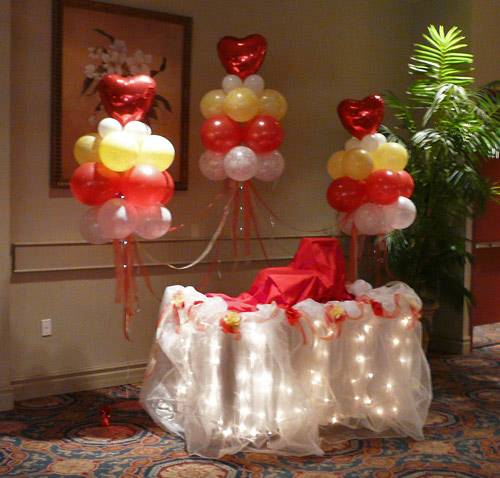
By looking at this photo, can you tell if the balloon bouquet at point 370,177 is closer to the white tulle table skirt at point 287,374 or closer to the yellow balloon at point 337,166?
the yellow balloon at point 337,166

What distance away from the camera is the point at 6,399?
12.9ft

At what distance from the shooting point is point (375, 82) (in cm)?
548

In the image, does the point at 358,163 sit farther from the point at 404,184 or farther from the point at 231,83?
the point at 231,83

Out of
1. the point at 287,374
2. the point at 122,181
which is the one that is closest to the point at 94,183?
the point at 122,181

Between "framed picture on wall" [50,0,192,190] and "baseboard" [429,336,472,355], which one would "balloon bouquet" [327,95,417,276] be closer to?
"framed picture on wall" [50,0,192,190]

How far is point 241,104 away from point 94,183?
0.95 meters

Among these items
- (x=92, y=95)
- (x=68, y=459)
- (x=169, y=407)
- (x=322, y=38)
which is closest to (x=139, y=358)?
(x=169, y=407)

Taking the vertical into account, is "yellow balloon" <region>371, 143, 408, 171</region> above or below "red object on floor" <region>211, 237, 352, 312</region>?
above

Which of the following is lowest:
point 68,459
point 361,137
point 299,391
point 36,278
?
point 68,459

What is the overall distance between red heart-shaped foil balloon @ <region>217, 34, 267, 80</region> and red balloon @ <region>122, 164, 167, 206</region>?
36.6 inches

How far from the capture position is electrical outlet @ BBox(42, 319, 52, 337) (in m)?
4.20

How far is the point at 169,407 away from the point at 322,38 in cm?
287

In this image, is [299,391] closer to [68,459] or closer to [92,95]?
[68,459]

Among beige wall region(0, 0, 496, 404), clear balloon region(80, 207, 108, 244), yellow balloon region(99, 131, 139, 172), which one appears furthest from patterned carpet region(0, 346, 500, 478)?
yellow balloon region(99, 131, 139, 172)
